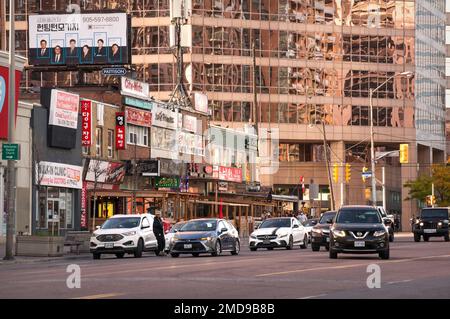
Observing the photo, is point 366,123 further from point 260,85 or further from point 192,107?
point 192,107

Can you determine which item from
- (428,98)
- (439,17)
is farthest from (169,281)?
(439,17)

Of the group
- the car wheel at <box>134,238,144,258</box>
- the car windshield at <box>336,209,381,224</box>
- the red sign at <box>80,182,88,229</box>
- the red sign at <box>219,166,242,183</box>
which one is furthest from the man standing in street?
the red sign at <box>219,166,242,183</box>

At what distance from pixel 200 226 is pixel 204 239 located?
4.92 feet

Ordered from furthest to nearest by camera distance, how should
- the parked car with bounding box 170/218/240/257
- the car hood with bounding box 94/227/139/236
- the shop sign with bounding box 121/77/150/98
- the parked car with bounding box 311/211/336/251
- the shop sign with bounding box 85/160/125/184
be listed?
1. the shop sign with bounding box 121/77/150/98
2. the shop sign with bounding box 85/160/125/184
3. the parked car with bounding box 311/211/336/251
4. the car hood with bounding box 94/227/139/236
5. the parked car with bounding box 170/218/240/257

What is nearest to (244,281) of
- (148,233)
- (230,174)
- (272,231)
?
(148,233)

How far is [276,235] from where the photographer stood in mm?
52531

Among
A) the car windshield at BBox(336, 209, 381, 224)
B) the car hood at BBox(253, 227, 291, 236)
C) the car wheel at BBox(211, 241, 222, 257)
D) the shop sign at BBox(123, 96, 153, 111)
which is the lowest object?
the car wheel at BBox(211, 241, 222, 257)

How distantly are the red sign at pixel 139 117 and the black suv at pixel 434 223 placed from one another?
720 inches

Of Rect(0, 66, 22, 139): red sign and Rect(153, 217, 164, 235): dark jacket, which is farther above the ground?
Rect(0, 66, 22, 139): red sign

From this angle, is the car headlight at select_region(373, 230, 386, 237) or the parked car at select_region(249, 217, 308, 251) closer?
the car headlight at select_region(373, 230, 386, 237)

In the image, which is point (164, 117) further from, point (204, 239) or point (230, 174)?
point (204, 239)

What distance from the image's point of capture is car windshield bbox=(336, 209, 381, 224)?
39.0 meters

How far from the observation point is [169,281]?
25297 mm

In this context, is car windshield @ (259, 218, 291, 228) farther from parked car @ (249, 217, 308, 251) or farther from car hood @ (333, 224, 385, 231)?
car hood @ (333, 224, 385, 231)
